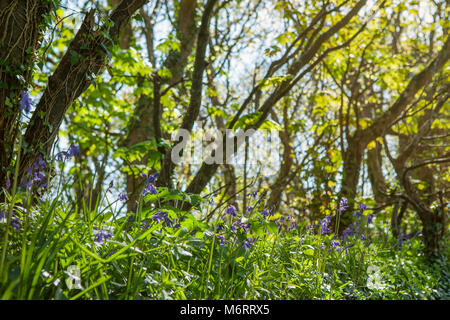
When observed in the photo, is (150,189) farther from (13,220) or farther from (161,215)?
(13,220)

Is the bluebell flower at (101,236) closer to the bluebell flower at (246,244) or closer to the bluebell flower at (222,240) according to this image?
the bluebell flower at (222,240)

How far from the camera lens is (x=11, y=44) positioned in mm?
2486

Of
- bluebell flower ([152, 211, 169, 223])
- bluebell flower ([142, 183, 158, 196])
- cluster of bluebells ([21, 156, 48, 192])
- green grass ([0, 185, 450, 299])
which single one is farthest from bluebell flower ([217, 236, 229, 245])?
cluster of bluebells ([21, 156, 48, 192])

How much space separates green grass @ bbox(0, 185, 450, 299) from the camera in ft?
4.98

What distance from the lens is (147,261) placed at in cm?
185

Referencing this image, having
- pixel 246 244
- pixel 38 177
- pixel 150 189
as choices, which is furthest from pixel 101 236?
pixel 246 244

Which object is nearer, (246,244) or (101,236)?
(101,236)

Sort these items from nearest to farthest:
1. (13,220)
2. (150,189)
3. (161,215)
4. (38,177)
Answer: (13,220), (161,215), (38,177), (150,189)

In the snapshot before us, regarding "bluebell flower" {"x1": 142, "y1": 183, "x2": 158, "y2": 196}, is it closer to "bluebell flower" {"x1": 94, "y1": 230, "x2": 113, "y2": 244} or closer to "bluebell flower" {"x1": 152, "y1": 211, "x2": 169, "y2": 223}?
"bluebell flower" {"x1": 152, "y1": 211, "x2": 169, "y2": 223}

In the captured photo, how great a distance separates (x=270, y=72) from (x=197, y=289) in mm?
3105

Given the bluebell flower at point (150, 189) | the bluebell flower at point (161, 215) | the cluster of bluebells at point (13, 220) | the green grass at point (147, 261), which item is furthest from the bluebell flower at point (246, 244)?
the cluster of bluebells at point (13, 220)
